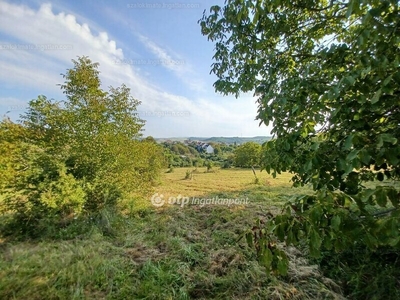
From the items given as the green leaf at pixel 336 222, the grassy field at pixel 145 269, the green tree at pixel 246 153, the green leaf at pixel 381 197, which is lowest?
the grassy field at pixel 145 269

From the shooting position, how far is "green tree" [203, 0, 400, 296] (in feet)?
2.45

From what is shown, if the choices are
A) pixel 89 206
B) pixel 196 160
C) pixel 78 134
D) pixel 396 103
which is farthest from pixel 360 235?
pixel 196 160

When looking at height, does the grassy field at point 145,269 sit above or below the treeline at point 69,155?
below

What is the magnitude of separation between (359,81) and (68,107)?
17.5 feet

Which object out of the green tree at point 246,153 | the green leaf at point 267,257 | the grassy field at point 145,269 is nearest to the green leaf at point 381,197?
the green leaf at point 267,257

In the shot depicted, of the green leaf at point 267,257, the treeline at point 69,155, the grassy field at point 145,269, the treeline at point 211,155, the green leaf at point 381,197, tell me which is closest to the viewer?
the green leaf at point 381,197

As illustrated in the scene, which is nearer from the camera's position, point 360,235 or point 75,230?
point 360,235

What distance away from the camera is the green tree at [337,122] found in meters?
0.75

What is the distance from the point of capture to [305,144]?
5.01ft

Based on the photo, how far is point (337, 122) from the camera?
1225 millimetres

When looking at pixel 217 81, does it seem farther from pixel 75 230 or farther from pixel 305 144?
pixel 75 230

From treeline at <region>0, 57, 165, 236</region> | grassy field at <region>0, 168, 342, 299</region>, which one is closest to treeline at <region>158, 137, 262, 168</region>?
treeline at <region>0, 57, 165, 236</region>

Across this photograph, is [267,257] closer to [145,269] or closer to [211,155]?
[145,269]

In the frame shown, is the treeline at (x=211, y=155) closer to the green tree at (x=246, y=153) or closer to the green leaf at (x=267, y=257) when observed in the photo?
the green tree at (x=246, y=153)
